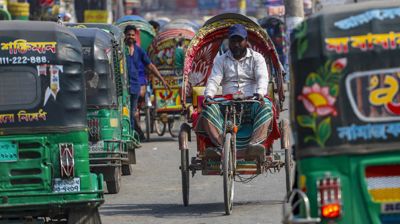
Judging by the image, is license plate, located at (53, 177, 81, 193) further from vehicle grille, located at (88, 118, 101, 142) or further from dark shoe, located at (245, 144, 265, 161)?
vehicle grille, located at (88, 118, 101, 142)

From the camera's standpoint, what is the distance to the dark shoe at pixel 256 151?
1323cm

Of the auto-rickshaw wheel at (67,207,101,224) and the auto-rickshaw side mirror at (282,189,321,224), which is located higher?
the auto-rickshaw side mirror at (282,189,321,224)

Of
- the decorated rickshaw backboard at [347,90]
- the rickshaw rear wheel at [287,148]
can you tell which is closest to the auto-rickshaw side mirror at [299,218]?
the decorated rickshaw backboard at [347,90]

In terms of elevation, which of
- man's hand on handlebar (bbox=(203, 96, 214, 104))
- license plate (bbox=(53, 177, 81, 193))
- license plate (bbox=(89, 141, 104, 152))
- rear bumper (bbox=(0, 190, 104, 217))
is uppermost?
man's hand on handlebar (bbox=(203, 96, 214, 104))

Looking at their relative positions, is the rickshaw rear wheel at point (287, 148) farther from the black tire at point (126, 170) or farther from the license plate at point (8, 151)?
the black tire at point (126, 170)

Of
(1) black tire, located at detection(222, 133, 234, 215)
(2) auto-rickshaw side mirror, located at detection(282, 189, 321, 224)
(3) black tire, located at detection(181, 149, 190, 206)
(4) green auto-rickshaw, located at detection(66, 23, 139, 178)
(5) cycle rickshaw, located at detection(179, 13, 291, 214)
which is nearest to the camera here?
(2) auto-rickshaw side mirror, located at detection(282, 189, 321, 224)

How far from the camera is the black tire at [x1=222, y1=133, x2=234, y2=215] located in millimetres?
12484

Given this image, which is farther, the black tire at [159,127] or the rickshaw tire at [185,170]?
the black tire at [159,127]

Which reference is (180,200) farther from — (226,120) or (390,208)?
(390,208)

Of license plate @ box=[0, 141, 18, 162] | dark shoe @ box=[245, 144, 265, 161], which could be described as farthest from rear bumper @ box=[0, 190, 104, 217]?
dark shoe @ box=[245, 144, 265, 161]

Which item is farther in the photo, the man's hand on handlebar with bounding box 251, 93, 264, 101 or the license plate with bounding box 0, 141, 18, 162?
the man's hand on handlebar with bounding box 251, 93, 264, 101

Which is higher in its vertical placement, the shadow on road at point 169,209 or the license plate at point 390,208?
the license plate at point 390,208

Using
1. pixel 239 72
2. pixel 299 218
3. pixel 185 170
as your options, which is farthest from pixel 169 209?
pixel 299 218

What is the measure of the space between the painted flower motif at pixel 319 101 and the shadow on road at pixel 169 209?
201 inches
